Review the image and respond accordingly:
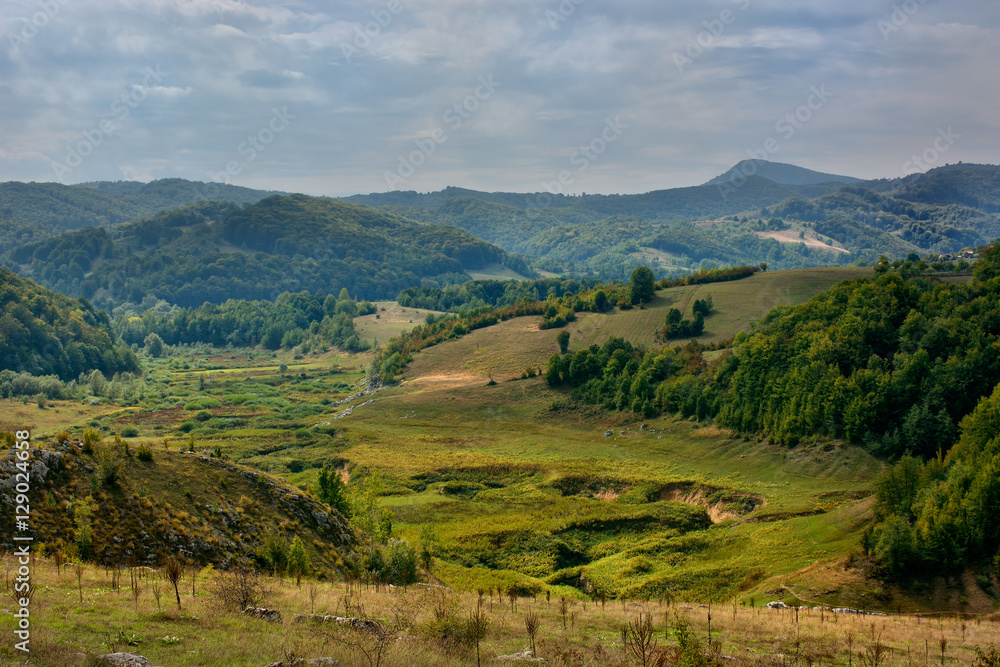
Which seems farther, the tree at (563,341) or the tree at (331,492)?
the tree at (563,341)

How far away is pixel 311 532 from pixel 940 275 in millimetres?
106296

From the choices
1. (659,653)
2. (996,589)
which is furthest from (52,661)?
(996,589)

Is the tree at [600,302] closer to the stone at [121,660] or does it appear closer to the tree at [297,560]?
the tree at [297,560]

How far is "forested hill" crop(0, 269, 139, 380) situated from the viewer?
166 metres

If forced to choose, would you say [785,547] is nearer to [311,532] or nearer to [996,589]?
[996,589]

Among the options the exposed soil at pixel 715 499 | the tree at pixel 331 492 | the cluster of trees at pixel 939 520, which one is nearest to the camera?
the cluster of trees at pixel 939 520

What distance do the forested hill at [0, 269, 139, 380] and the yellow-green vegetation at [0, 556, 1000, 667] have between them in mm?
174957

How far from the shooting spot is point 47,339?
A: 17550cm

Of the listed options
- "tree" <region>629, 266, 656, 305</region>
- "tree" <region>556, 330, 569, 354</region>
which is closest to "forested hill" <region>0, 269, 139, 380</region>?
"tree" <region>556, 330, 569, 354</region>

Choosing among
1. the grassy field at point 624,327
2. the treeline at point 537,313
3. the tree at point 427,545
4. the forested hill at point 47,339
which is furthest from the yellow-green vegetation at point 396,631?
the forested hill at point 47,339

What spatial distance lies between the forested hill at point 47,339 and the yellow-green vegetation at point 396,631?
6888 inches

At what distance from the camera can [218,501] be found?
104 ft

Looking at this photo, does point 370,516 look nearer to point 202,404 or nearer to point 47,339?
point 202,404

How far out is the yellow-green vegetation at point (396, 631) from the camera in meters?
15.8
